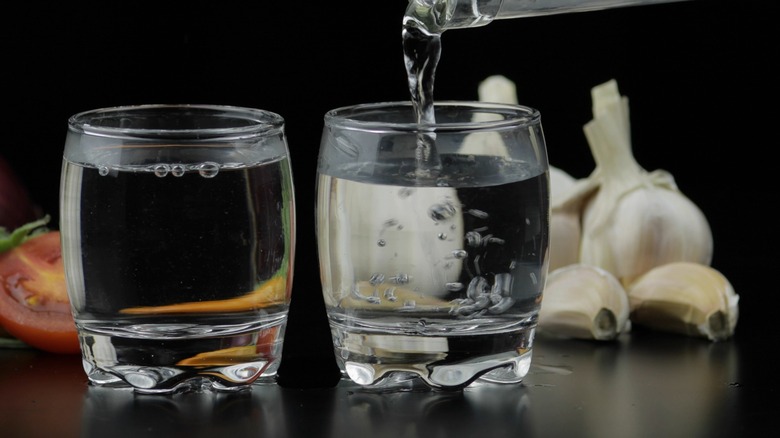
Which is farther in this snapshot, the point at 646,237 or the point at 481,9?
the point at 646,237

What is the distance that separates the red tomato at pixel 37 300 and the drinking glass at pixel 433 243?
353 mm

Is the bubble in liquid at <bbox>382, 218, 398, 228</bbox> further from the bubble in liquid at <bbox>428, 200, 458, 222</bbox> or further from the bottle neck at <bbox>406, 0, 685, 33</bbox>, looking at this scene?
the bottle neck at <bbox>406, 0, 685, 33</bbox>

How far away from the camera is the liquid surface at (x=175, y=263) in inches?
55.6

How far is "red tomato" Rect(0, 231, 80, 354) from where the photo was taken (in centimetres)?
166

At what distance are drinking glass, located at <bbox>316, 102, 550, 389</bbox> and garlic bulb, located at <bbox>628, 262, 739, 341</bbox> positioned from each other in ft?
1.08

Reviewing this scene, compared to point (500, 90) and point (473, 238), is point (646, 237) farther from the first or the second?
point (473, 238)

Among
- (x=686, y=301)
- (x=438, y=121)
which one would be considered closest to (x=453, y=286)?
(x=438, y=121)

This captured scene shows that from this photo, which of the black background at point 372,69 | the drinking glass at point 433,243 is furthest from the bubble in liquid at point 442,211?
the black background at point 372,69

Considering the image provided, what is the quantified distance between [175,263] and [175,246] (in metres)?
0.02

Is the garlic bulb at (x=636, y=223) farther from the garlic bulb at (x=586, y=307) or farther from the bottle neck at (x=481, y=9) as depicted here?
the bottle neck at (x=481, y=9)

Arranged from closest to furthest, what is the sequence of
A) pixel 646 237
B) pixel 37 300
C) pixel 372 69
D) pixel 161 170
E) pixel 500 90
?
pixel 161 170
pixel 37 300
pixel 646 237
pixel 500 90
pixel 372 69

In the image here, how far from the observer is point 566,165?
257cm

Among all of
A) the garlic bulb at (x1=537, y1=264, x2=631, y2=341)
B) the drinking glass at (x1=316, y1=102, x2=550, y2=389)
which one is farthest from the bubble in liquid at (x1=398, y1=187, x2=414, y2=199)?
the garlic bulb at (x1=537, y1=264, x2=631, y2=341)

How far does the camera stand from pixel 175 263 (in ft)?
4.65
